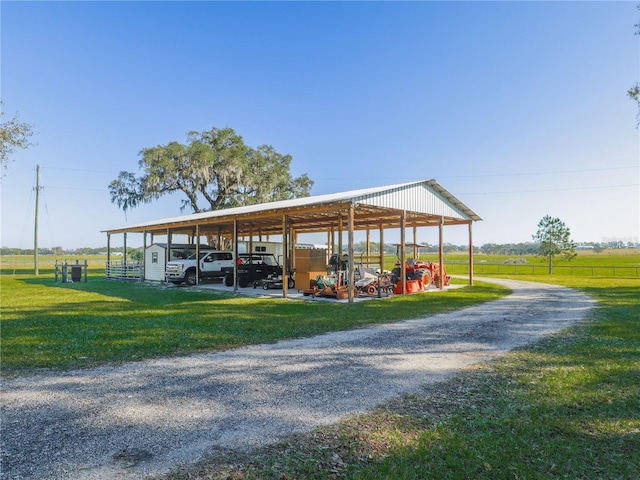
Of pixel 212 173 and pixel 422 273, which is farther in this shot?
pixel 212 173

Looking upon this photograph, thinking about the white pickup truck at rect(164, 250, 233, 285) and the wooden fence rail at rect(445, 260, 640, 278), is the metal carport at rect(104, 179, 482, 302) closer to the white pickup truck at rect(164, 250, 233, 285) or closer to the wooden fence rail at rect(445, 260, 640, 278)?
the white pickup truck at rect(164, 250, 233, 285)

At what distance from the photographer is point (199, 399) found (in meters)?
4.52

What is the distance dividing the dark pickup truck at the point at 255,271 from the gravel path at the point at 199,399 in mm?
12784

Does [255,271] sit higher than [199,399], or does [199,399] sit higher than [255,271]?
[255,271]

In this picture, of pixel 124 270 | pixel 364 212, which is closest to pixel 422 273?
pixel 364 212

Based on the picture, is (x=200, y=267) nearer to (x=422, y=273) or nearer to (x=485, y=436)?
(x=422, y=273)

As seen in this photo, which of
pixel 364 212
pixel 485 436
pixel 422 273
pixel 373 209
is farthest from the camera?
pixel 364 212

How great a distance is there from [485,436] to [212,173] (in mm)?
32361

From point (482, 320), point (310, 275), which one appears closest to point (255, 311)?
point (310, 275)

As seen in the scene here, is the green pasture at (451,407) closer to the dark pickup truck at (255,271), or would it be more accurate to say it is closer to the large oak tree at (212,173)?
the dark pickup truck at (255,271)

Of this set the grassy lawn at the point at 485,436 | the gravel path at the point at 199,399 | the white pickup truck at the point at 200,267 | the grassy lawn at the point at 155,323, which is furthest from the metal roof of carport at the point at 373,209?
the grassy lawn at the point at 485,436

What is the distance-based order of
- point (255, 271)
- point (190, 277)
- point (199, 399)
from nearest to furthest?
1. point (199, 399)
2. point (255, 271)
3. point (190, 277)

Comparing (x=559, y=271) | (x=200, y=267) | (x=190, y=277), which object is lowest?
(x=559, y=271)

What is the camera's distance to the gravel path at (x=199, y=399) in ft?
10.6
